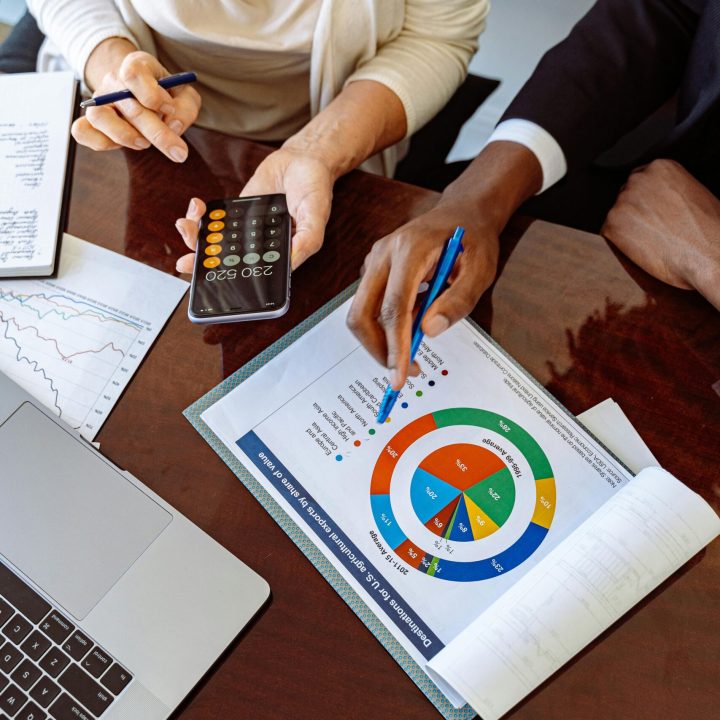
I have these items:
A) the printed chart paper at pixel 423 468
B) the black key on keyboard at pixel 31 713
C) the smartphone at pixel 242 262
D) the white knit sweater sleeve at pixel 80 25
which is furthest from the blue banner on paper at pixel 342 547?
the white knit sweater sleeve at pixel 80 25

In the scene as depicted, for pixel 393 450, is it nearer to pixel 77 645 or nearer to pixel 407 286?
pixel 407 286

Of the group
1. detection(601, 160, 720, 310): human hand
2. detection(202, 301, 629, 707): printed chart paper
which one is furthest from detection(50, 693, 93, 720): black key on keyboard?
detection(601, 160, 720, 310): human hand

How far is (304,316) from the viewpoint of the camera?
1.88 feet

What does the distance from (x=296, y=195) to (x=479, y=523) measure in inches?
12.9

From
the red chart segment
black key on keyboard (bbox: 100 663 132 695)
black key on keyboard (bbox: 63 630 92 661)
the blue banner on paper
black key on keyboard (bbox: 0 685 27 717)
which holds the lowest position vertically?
black key on keyboard (bbox: 0 685 27 717)

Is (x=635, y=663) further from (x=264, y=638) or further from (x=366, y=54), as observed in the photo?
(x=366, y=54)

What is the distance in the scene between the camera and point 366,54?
74 cm

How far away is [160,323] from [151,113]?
0.21 metres

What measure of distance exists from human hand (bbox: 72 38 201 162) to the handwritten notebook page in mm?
39

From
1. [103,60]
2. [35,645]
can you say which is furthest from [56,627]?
[103,60]

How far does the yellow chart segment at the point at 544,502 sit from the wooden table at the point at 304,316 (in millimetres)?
73

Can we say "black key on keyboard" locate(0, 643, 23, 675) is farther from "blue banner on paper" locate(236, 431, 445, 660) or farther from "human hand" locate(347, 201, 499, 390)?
"human hand" locate(347, 201, 499, 390)

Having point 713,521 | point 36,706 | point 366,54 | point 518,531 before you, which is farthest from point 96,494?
point 366,54

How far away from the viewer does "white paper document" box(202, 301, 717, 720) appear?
44 cm
